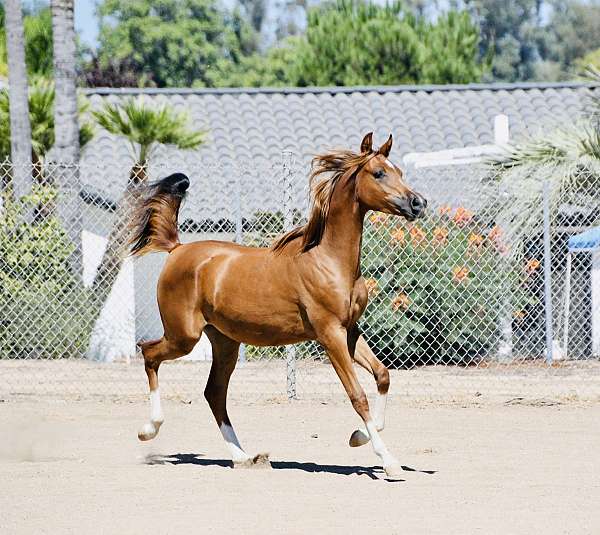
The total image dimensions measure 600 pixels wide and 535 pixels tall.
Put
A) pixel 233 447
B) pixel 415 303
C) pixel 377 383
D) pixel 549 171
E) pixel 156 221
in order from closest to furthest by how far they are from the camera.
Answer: pixel 377 383, pixel 233 447, pixel 156 221, pixel 415 303, pixel 549 171

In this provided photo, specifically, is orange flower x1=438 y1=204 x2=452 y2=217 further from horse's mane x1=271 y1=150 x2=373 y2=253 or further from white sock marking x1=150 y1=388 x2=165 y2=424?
white sock marking x1=150 y1=388 x2=165 y2=424

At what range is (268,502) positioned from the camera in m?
6.54

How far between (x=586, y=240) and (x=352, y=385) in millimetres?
7274

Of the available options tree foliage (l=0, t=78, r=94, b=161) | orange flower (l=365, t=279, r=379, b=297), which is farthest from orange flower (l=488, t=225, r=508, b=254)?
tree foliage (l=0, t=78, r=94, b=161)

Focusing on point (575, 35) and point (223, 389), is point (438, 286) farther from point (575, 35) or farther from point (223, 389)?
point (575, 35)

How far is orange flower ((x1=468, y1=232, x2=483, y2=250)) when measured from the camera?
12.9 metres

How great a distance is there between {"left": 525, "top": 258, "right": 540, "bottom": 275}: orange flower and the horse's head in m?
5.77

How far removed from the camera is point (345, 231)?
755cm

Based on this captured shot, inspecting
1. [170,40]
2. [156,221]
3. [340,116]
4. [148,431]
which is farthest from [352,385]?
[170,40]

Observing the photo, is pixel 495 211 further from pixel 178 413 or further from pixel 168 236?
pixel 168 236

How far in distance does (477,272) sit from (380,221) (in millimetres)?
1212

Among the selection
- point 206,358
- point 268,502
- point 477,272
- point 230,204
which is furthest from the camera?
point 230,204

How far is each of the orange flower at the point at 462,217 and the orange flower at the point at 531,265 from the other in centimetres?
81

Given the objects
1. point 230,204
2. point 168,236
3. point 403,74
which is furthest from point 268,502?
point 403,74
